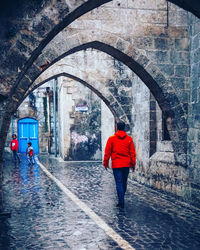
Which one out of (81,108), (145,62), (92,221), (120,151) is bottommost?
(92,221)

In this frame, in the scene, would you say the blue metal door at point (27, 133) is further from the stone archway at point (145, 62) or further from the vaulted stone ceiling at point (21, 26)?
the vaulted stone ceiling at point (21, 26)

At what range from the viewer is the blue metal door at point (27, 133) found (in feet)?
74.0

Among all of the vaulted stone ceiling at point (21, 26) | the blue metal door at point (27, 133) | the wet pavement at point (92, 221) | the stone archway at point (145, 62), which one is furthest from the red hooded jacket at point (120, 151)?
the blue metal door at point (27, 133)

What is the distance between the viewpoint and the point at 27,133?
22.7 m

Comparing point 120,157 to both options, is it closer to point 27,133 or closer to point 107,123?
point 107,123

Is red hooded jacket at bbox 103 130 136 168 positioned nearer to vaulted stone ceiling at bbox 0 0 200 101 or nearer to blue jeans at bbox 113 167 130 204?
blue jeans at bbox 113 167 130 204

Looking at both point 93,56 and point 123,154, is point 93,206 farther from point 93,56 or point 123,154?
point 93,56

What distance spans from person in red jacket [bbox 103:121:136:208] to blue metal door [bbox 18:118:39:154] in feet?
57.7

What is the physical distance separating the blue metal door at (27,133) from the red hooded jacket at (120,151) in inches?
692

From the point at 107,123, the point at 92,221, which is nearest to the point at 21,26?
the point at 92,221

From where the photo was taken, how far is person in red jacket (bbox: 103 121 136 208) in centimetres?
560

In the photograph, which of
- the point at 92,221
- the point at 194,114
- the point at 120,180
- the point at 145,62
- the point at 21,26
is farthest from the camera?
the point at 145,62

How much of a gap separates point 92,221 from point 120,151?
1362mm

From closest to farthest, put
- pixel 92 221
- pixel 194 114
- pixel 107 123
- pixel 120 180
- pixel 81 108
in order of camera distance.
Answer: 1. pixel 92 221
2. pixel 120 180
3. pixel 194 114
4. pixel 107 123
5. pixel 81 108
